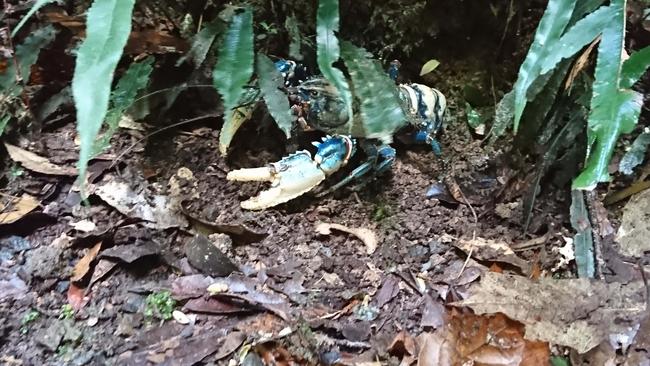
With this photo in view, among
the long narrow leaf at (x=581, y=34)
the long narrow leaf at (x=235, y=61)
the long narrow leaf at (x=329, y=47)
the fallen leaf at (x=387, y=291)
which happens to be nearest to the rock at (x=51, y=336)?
the long narrow leaf at (x=235, y=61)

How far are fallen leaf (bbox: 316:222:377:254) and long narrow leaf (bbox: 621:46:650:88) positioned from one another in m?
0.95

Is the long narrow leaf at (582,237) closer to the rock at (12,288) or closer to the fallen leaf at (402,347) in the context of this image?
the fallen leaf at (402,347)

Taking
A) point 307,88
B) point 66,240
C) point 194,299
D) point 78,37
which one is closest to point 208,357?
point 194,299

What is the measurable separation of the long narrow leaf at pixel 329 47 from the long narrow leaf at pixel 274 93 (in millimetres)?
323

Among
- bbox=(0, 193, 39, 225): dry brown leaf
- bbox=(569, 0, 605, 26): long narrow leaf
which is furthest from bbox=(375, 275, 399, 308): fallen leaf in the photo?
bbox=(0, 193, 39, 225): dry brown leaf

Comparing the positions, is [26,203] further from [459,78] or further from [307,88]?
[459,78]

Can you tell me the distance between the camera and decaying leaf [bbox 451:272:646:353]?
188 centimetres

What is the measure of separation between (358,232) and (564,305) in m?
0.71

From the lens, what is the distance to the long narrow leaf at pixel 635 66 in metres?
1.79

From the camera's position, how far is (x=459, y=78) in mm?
2705

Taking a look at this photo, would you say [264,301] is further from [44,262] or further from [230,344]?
[44,262]

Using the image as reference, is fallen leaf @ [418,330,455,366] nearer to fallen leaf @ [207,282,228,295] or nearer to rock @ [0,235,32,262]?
fallen leaf @ [207,282,228,295]

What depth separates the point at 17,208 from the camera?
7.27 ft

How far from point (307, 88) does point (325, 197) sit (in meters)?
0.42
